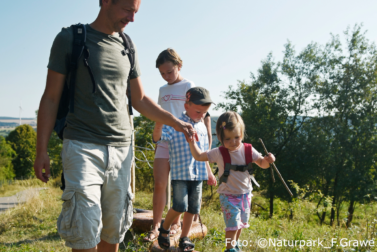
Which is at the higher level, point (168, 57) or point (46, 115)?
point (168, 57)

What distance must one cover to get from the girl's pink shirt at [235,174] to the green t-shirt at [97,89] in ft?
3.81

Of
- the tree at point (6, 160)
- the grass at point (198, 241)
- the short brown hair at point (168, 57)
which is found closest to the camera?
the short brown hair at point (168, 57)

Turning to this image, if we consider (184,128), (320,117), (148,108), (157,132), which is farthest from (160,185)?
(320,117)

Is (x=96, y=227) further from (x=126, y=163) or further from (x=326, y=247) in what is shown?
(x=326, y=247)

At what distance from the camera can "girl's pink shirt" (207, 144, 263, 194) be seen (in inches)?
116

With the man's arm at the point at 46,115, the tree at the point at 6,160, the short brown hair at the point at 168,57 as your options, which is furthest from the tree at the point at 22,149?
the man's arm at the point at 46,115

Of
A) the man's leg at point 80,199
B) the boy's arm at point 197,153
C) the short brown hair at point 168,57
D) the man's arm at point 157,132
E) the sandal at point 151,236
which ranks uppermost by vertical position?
the short brown hair at point 168,57

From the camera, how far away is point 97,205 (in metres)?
1.87

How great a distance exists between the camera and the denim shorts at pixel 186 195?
2994 mm

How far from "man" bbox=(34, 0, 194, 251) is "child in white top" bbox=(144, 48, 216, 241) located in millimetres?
1327

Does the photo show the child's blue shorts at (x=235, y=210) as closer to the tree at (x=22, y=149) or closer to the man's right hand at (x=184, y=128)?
the man's right hand at (x=184, y=128)

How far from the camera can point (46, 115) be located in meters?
1.88

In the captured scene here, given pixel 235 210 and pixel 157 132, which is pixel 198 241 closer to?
pixel 235 210

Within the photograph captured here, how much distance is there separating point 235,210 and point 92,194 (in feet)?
4.92
